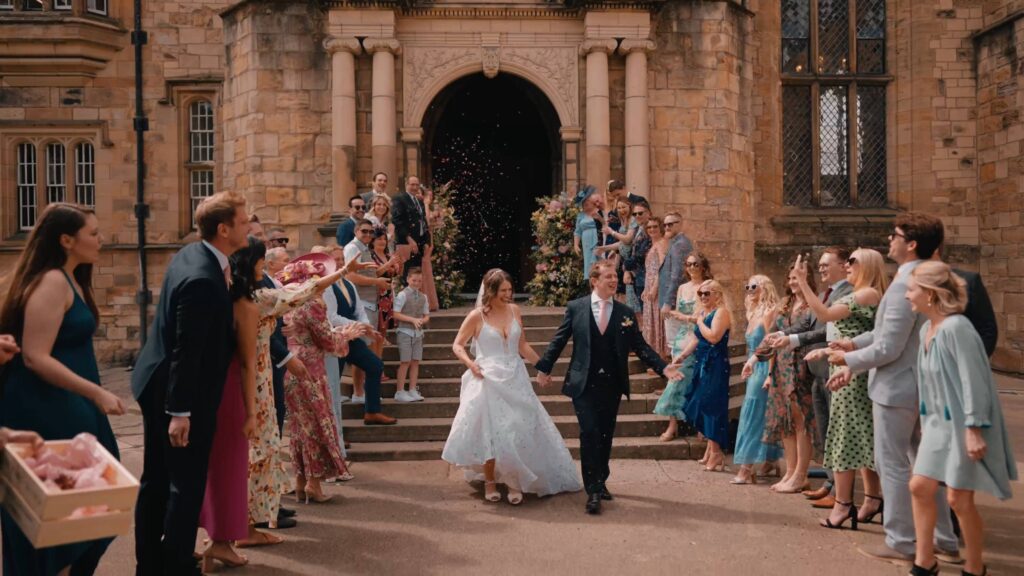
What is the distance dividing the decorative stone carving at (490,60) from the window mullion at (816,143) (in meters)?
6.75

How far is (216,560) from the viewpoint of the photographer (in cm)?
527

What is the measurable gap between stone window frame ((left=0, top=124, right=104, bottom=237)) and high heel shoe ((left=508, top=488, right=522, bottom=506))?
1294cm

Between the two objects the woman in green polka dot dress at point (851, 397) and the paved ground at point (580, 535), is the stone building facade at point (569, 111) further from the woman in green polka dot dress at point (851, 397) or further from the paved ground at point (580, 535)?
the woman in green polka dot dress at point (851, 397)

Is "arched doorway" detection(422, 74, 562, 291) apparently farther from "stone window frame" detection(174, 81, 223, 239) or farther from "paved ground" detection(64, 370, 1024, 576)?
"paved ground" detection(64, 370, 1024, 576)

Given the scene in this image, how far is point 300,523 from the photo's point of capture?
6211 mm

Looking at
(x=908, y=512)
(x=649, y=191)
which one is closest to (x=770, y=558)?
(x=908, y=512)

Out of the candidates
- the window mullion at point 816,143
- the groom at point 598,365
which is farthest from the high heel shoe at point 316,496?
the window mullion at point 816,143

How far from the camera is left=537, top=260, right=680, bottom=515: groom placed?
6648mm

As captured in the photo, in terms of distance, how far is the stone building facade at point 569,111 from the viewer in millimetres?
13148

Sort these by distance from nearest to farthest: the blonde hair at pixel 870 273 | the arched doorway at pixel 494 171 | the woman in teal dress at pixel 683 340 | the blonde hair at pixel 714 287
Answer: the blonde hair at pixel 870 273
the blonde hair at pixel 714 287
the woman in teal dress at pixel 683 340
the arched doorway at pixel 494 171

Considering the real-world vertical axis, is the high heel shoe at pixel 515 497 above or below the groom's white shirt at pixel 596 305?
below

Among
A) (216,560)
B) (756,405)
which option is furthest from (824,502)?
(216,560)

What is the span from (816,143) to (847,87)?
127 centimetres

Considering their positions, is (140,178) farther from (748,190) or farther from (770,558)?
(770,558)
